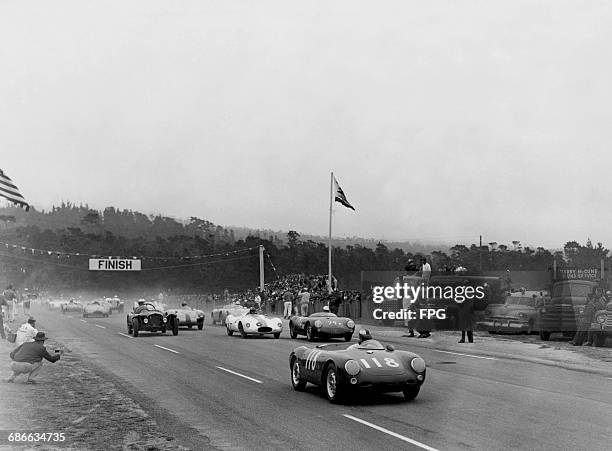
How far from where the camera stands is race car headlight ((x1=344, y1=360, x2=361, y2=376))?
1198 centimetres

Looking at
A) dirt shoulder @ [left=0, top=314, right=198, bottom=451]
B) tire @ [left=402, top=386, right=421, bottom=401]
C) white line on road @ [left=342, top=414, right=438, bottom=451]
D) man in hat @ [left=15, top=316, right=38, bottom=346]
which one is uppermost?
man in hat @ [left=15, top=316, right=38, bottom=346]

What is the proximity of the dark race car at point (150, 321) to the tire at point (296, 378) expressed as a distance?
54.9ft

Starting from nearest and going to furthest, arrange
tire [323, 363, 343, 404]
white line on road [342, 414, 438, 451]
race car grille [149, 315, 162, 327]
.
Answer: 1. white line on road [342, 414, 438, 451]
2. tire [323, 363, 343, 404]
3. race car grille [149, 315, 162, 327]

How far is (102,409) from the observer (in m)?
11.9

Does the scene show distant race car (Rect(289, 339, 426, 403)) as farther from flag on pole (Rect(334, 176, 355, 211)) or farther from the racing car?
flag on pole (Rect(334, 176, 355, 211))

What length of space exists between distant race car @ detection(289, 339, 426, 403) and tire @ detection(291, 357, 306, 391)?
660 mm

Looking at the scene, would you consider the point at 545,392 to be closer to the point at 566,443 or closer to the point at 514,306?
the point at 566,443

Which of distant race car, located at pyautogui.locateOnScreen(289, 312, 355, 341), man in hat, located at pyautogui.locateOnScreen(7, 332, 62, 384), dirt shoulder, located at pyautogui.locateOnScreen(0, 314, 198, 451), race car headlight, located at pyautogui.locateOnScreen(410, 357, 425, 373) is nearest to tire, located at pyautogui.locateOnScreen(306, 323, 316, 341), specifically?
distant race car, located at pyautogui.locateOnScreen(289, 312, 355, 341)

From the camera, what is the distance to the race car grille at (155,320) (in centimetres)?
3028

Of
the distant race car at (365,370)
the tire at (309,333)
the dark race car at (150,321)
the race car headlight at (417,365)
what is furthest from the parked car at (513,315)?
the race car headlight at (417,365)

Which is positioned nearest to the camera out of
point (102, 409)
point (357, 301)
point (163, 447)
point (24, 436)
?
point (163, 447)

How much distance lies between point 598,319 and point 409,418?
50.8ft

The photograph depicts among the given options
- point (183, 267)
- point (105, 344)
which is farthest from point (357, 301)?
point (183, 267)

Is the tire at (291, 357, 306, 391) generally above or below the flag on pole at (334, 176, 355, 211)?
below
